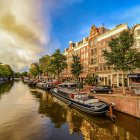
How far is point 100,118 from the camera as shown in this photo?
29.2m

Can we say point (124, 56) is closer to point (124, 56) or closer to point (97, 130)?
point (124, 56)

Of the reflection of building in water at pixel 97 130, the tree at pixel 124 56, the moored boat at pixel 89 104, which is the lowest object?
the reflection of building in water at pixel 97 130

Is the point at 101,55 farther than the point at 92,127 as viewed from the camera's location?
Yes

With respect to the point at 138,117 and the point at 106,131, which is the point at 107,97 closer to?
the point at 138,117

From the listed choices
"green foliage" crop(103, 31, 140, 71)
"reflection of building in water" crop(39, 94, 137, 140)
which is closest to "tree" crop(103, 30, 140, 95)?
"green foliage" crop(103, 31, 140, 71)

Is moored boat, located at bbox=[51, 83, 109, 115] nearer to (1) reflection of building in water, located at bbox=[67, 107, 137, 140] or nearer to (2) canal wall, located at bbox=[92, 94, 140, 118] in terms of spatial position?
(1) reflection of building in water, located at bbox=[67, 107, 137, 140]

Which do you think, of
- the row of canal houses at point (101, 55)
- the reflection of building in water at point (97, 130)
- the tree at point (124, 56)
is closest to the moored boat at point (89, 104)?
the reflection of building in water at point (97, 130)

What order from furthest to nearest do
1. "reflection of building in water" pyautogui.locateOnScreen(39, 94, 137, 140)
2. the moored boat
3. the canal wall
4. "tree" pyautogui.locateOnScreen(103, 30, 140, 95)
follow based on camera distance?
1. "tree" pyautogui.locateOnScreen(103, 30, 140, 95)
2. the moored boat
3. the canal wall
4. "reflection of building in water" pyautogui.locateOnScreen(39, 94, 137, 140)

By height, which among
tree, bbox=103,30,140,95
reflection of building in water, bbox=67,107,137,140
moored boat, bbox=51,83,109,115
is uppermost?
tree, bbox=103,30,140,95

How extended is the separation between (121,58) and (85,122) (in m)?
17.0

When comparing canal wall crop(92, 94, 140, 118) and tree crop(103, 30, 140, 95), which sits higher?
tree crop(103, 30, 140, 95)

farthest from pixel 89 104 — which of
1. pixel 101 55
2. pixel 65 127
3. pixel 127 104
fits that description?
pixel 101 55

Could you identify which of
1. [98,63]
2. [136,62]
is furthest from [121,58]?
[98,63]

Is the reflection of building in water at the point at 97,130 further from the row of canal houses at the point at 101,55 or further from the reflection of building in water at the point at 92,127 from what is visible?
the row of canal houses at the point at 101,55
